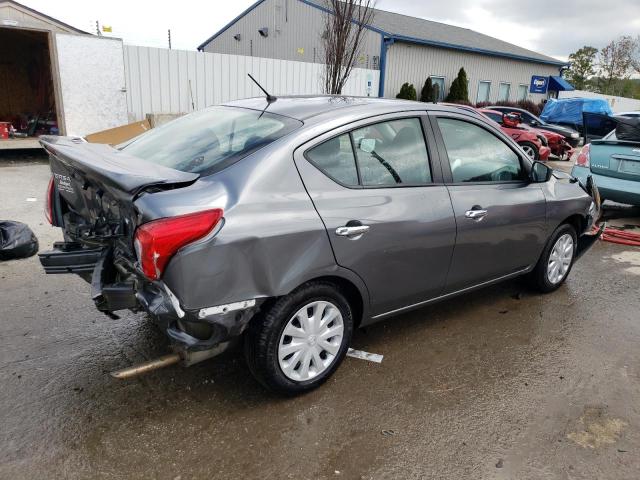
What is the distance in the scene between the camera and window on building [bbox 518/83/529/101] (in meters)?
29.7

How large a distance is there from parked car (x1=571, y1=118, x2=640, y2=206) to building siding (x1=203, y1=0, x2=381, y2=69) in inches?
539

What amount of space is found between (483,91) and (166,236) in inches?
1092

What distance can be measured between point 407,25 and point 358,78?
440 inches

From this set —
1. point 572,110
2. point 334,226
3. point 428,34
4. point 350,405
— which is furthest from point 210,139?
point 428,34

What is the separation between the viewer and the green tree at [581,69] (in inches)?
2168

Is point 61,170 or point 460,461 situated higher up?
point 61,170

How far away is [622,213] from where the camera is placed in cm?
832

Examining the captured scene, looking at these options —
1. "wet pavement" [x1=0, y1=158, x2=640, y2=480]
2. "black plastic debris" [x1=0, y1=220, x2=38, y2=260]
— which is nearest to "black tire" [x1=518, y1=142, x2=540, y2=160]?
"wet pavement" [x1=0, y1=158, x2=640, y2=480]

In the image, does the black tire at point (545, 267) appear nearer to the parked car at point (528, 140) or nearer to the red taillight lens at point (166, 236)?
the red taillight lens at point (166, 236)

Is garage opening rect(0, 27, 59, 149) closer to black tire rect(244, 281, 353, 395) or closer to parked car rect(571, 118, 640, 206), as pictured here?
black tire rect(244, 281, 353, 395)

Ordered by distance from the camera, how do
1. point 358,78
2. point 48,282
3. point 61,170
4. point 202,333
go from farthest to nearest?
1. point 358,78
2. point 48,282
3. point 61,170
4. point 202,333

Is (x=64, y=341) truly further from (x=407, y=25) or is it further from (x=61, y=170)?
(x=407, y=25)

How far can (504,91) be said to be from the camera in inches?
1123

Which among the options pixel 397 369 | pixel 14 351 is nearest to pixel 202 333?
pixel 397 369
